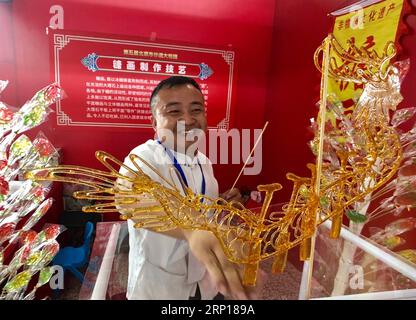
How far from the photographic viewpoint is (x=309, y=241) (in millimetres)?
472

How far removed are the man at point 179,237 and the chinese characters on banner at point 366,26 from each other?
612mm

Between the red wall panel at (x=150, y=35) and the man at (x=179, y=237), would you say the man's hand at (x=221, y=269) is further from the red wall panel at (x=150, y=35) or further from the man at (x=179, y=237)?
the red wall panel at (x=150, y=35)

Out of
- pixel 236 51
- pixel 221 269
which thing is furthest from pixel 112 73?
pixel 221 269

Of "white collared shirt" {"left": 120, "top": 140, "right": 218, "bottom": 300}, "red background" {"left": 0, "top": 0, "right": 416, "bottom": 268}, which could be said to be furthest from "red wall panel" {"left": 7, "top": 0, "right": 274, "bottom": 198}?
"white collared shirt" {"left": 120, "top": 140, "right": 218, "bottom": 300}

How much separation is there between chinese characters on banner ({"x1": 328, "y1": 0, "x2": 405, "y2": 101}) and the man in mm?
612

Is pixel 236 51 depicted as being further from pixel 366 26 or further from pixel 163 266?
pixel 163 266

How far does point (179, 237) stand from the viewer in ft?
1.70

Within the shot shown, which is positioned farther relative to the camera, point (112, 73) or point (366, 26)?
point (366, 26)

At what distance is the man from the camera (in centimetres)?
48

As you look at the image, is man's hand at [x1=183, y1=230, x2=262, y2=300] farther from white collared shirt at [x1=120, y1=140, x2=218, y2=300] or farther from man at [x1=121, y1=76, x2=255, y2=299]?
white collared shirt at [x1=120, y1=140, x2=218, y2=300]

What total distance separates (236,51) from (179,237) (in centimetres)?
78

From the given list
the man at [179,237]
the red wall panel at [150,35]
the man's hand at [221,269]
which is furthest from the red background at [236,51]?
the man's hand at [221,269]

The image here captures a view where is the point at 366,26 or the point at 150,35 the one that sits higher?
the point at 366,26
